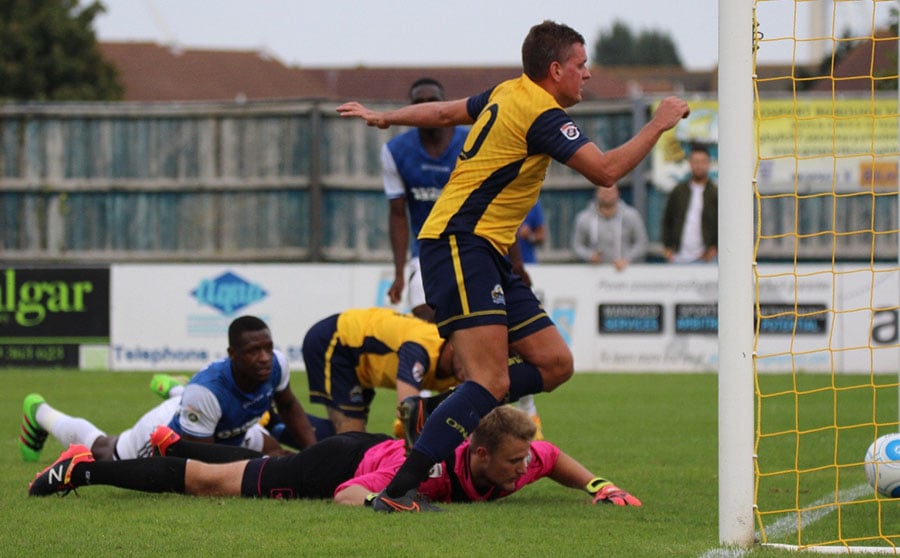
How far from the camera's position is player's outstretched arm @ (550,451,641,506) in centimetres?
620

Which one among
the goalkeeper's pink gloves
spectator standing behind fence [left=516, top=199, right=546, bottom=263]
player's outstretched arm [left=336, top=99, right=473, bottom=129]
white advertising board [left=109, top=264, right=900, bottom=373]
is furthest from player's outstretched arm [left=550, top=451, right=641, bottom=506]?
white advertising board [left=109, top=264, right=900, bottom=373]

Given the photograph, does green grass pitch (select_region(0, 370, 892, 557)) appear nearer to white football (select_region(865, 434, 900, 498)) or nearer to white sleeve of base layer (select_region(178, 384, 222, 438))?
white sleeve of base layer (select_region(178, 384, 222, 438))

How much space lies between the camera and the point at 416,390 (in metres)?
7.43

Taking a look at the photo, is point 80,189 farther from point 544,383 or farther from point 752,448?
point 752,448

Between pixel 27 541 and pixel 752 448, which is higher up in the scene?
pixel 752 448

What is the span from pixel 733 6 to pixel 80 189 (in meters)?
16.3

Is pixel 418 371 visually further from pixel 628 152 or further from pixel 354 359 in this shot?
pixel 628 152

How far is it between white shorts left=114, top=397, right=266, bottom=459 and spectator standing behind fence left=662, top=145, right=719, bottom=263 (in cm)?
806

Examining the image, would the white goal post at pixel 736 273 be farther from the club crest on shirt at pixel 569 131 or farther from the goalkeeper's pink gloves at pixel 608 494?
the goalkeeper's pink gloves at pixel 608 494

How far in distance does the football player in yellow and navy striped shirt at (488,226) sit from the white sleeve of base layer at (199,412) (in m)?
1.64

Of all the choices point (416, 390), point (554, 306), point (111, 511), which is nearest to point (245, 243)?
point (554, 306)

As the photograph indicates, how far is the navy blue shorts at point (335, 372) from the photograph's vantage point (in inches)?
321

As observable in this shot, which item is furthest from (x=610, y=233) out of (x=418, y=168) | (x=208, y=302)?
(x=418, y=168)

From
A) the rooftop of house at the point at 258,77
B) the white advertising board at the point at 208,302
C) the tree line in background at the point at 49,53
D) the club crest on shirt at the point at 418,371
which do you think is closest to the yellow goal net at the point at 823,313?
the club crest on shirt at the point at 418,371
